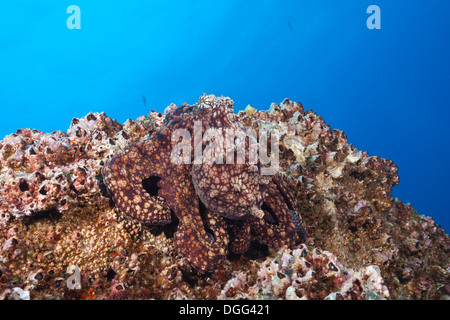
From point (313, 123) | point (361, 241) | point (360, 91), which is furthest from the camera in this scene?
point (360, 91)

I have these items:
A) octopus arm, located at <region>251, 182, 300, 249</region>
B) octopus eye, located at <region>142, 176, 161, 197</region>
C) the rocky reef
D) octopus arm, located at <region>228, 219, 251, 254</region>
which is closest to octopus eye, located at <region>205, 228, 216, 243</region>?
octopus arm, located at <region>228, 219, 251, 254</region>

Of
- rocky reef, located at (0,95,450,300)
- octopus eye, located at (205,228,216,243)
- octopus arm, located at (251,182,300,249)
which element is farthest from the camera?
octopus arm, located at (251,182,300,249)

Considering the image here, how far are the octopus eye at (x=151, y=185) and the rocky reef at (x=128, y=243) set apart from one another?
1.48ft

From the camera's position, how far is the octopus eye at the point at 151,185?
3.49 m

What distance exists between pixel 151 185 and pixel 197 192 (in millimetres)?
741

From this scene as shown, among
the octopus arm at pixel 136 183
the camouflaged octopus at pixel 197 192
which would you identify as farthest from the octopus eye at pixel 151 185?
the octopus arm at pixel 136 183

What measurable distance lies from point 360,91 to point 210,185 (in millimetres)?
188179

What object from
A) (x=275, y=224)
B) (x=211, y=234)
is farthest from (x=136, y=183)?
(x=275, y=224)

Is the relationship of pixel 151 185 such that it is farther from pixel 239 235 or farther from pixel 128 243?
pixel 239 235

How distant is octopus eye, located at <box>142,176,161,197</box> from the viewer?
349 cm

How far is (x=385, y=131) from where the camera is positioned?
490ft

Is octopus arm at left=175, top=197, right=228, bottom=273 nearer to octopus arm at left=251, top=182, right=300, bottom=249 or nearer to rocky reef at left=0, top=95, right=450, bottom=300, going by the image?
rocky reef at left=0, top=95, right=450, bottom=300

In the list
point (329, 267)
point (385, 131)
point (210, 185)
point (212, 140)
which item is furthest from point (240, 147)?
point (385, 131)
